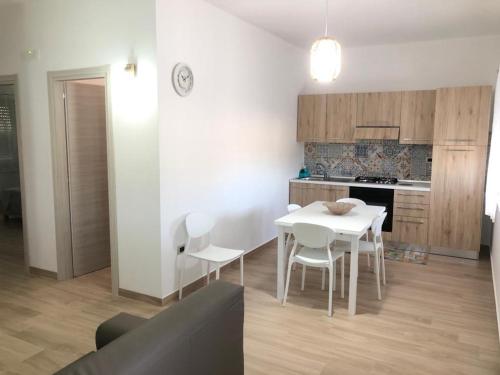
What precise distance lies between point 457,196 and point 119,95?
161 inches

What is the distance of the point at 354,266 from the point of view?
3451mm

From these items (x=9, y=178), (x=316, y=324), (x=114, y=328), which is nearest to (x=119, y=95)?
(x=114, y=328)

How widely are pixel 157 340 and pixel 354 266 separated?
92.3 inches

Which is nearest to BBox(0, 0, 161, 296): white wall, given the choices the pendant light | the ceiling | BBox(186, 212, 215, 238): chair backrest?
BBox(186, 212, 215, 238): chair backrest

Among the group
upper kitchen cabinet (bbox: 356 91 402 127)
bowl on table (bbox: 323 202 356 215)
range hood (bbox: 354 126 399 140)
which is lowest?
bowl on table (bbox: 323 202 356 215)

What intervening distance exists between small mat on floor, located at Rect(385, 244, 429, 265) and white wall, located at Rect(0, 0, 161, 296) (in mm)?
3052

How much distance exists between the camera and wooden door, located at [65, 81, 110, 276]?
411 cm

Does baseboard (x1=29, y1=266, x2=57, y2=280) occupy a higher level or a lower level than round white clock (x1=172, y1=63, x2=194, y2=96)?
lower

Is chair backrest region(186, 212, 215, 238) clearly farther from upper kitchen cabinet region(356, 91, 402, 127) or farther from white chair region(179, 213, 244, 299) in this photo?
upper kitchen cabinet region(356, 91, 402, 127)

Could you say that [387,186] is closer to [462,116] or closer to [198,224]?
[462,116]

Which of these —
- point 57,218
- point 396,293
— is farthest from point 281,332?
point 57,218

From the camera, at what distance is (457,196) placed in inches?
198

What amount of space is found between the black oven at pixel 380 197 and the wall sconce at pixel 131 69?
3.44 m

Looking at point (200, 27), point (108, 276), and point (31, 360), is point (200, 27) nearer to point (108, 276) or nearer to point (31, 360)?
point (108, 276)
